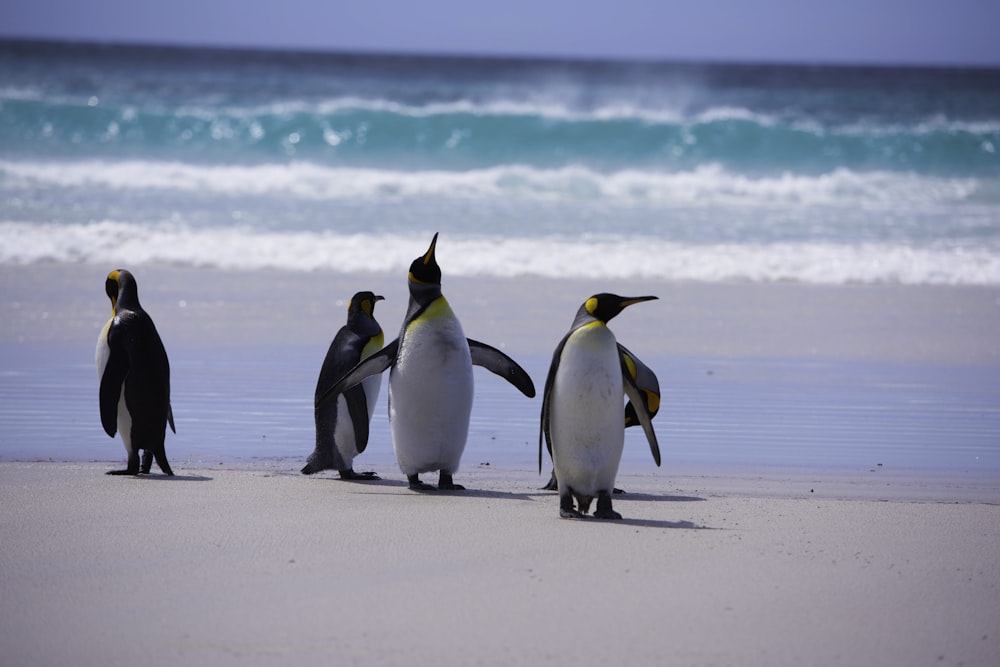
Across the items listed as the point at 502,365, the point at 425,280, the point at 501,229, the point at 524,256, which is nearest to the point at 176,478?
the point at 425,280

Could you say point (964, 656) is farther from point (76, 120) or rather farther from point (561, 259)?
point (76, 120)

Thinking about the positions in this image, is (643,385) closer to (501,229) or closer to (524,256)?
(524,256)

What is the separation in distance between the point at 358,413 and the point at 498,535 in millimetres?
1230

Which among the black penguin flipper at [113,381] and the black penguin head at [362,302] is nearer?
the black penguin flipper at [113,381]

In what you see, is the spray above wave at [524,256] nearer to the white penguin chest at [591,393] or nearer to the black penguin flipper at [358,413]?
the black penguin flipper at [358,413]

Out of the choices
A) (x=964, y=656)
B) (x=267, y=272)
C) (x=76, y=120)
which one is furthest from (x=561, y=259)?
(x=76, y=120)

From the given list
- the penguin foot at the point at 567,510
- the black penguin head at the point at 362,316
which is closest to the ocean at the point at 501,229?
the black penguin head at the point at 362,316

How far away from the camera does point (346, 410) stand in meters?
4.95

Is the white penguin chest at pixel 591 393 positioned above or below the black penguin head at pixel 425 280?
below

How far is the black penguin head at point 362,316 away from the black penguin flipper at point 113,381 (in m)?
0.91

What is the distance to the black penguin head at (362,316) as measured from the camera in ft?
16.8

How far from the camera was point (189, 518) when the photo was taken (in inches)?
157

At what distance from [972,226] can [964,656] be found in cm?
1240

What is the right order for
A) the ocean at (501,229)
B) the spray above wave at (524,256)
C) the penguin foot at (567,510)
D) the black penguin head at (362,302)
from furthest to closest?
1. the spray above wave at (524,256)
2. the ocean at (501,229)
3. the black penguin head at (362,302)
4. the penguin foot at (567,510)
